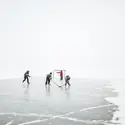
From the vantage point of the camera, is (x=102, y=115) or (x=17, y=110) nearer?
(x=102, y=115)

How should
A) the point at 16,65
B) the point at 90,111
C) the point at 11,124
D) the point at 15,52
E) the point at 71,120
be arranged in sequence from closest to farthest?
the point at 11,124, the point at 71,120, the point at 90,111, the point at 16,65, the point at 15,52

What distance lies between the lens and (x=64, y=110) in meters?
10.7

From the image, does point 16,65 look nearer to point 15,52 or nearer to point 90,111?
point 15,52

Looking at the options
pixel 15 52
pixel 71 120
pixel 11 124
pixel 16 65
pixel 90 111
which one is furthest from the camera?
pixel 15 52

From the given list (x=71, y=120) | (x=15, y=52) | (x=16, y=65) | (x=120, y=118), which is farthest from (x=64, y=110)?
(x=15, y=52)

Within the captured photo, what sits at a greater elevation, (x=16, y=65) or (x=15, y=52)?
(x=15, y=52)

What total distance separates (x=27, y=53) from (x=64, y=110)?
18258 centimetres

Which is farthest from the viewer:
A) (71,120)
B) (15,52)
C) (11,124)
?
(15,52)

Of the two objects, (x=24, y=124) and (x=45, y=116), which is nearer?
(x=24, y=124)

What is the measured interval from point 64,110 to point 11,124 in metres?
3.43

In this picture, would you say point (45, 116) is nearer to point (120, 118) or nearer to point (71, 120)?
point (71, 120)

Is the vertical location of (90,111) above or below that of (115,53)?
below

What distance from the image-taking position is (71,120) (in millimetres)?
8680

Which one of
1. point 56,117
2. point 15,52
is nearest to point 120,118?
point 56,117
